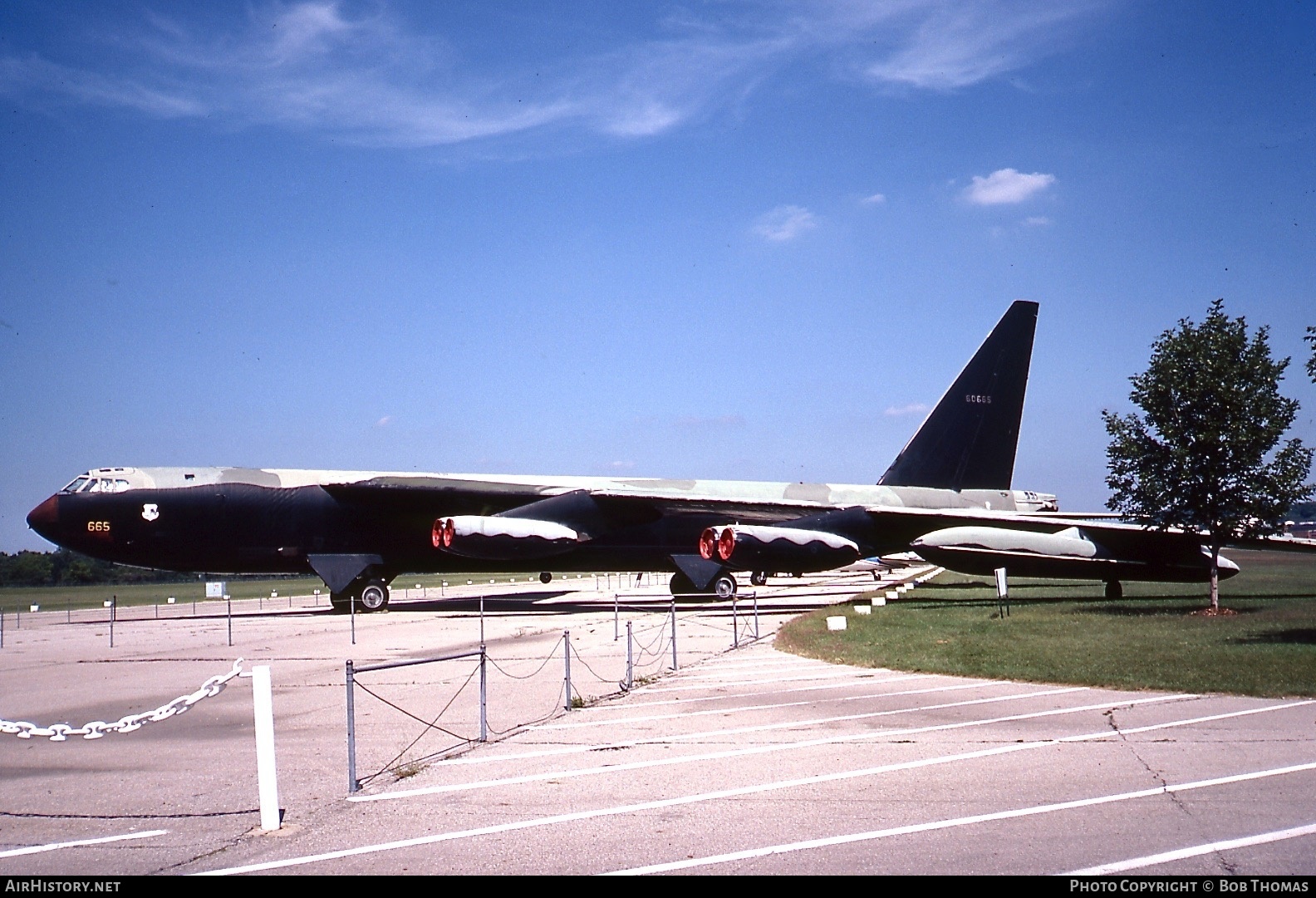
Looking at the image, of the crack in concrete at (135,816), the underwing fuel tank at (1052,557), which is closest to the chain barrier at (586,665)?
the crack in concrete at (135,816)

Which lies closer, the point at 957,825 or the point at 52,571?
the point at 957,825

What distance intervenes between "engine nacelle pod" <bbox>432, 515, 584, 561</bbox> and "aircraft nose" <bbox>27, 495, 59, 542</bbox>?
9502 mm

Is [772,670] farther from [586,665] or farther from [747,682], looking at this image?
[586,665]

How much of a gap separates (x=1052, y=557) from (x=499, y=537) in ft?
48.7

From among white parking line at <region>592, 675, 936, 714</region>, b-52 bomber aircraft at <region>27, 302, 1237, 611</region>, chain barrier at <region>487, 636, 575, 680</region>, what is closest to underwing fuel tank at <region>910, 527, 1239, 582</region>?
b-52 bomber aircraft at <region>27, 302, 1237, 611</region>

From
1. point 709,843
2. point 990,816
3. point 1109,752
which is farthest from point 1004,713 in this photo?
point 709,843

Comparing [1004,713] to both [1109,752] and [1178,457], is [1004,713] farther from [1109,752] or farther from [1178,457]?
[1178,457]

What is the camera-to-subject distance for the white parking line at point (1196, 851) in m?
5.13

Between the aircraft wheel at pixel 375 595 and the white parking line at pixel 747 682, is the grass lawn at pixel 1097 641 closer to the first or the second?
the white parking line at pixel 747 682

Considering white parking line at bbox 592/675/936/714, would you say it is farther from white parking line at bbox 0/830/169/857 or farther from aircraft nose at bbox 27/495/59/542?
aircraft nose at bbox 27/495/59/542

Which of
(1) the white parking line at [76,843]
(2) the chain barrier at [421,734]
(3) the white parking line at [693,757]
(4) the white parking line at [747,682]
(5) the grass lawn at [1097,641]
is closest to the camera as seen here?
(1) the white parking line at [76,843]

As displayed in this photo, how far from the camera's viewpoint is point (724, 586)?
3000cm

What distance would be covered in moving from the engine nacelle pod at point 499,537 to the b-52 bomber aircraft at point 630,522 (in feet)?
0.14

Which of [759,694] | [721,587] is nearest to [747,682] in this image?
[759,694]
